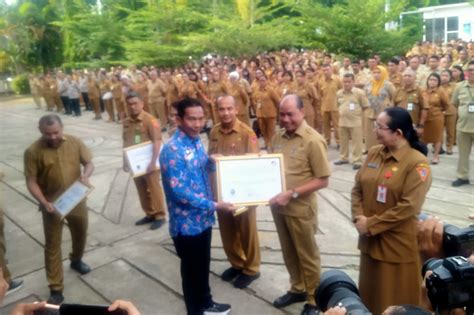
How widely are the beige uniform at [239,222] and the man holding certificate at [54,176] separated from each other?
1.36 m

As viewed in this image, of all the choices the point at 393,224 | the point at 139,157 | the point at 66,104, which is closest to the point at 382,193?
the point at 393,224

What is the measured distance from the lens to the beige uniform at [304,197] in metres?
3.41

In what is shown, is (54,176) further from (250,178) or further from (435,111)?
(435,111)

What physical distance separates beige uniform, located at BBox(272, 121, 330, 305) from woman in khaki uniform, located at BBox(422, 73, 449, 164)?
5101 mm

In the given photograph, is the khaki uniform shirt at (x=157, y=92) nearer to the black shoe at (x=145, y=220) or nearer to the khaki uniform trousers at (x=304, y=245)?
the black shoe at (x=145, y=220)

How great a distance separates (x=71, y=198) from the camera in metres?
4.05

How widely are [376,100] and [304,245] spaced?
209 inches

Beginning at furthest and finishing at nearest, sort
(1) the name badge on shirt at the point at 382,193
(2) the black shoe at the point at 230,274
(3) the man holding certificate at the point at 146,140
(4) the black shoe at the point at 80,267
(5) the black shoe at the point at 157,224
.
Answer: (5) the black shoe at the point at 157,224, (3) the man holding certificate at the point at 146,140, (4) the black shoe at the point at 80,267, (2) the black shoe at the point at 230,274, (1) the name badge on shirt at the point at 382,193

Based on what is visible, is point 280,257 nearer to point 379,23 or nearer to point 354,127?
point 354,127

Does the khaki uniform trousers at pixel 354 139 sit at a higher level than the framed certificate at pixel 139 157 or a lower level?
lower

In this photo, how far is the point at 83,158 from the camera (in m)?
4.28

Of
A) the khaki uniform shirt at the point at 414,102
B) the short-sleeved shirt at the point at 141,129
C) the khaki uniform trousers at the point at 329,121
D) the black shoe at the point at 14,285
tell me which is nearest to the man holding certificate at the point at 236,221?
the short-sleeved shirt at the point at 141,129

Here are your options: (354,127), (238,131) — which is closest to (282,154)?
(238,131)

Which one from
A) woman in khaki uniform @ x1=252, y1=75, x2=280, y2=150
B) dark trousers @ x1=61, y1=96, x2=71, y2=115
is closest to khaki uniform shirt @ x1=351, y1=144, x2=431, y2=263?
woman in khaki uniform @ x1=252, y1=75, x2=280, y2=150
